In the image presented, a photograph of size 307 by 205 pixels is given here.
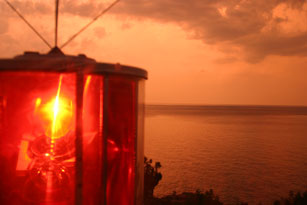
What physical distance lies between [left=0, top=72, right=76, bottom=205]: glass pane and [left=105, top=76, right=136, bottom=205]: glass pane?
0.21m

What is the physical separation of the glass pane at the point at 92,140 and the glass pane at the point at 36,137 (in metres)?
0.07

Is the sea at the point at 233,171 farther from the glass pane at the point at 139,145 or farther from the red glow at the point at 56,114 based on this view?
the red glow at the point at 56,114

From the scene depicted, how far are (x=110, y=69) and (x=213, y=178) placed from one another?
22846mm

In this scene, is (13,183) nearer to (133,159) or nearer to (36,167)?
(36,167)

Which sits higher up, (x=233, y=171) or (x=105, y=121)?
(x=105, y=121)

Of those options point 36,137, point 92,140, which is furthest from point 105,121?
point 36,137

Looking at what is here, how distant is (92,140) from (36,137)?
30 cm

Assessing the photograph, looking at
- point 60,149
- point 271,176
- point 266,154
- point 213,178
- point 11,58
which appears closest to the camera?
point 11,58

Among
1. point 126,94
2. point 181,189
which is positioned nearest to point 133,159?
point 126,94

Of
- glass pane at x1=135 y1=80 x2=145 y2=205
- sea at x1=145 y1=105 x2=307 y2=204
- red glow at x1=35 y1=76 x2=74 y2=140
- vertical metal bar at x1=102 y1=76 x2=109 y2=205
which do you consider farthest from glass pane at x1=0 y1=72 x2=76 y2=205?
sea at x1=145 y1=105 x2=307 y2=204

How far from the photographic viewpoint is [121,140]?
70.5 inches

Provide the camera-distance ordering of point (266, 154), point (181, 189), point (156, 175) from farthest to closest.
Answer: point (266, 154)
point (181, 189)
point (156, 175)

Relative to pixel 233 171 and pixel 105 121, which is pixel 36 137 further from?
pixel 233 171

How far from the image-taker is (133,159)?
1896mm
